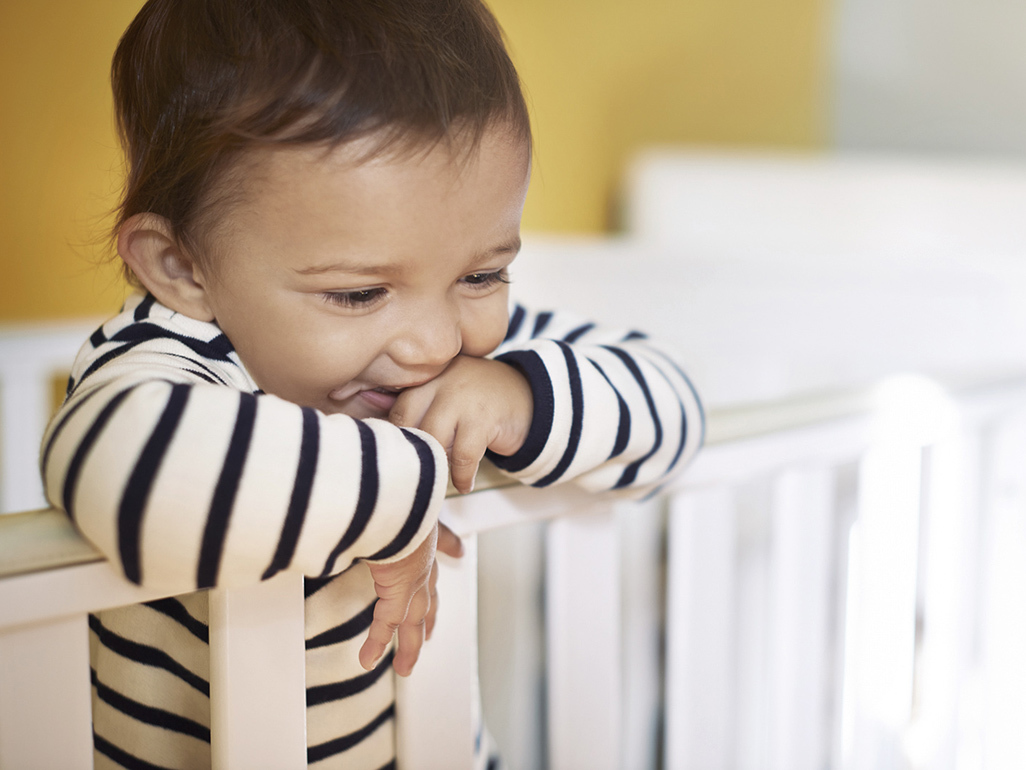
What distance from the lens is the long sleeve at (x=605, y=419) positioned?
19.5 inches

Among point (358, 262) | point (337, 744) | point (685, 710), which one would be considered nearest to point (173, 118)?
point (358, 262)

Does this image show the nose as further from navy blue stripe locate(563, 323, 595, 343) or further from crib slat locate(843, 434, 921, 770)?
crib slat locate(843, 434, 921, 770)

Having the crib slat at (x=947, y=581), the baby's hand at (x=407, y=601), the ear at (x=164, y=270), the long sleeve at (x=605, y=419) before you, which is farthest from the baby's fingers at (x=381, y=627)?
the crib slat at (x=947, y=581)

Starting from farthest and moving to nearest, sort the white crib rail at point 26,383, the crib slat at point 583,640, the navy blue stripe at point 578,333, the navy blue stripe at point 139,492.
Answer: the white crib rail at point 26,383
the navy blue stripe at point 578,333
the crib slat at point 583,640
the navy blue stripe at point 139,492

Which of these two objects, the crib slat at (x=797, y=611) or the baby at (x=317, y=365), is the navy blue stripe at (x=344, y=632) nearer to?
the baby at (x=317, y=365)

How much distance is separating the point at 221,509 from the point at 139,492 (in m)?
0.03

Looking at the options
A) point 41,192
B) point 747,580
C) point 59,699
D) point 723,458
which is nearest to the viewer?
point 59,699

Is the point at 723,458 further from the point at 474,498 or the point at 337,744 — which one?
the point at 337,744

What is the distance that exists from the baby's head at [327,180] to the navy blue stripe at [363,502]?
0.10 meters

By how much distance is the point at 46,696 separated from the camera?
1.21 ft

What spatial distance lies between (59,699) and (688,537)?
45 centimetres

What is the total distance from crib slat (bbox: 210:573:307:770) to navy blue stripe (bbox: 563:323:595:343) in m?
0.32

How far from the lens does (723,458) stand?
587 mm

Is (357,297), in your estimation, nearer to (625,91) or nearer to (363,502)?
(363,502)
